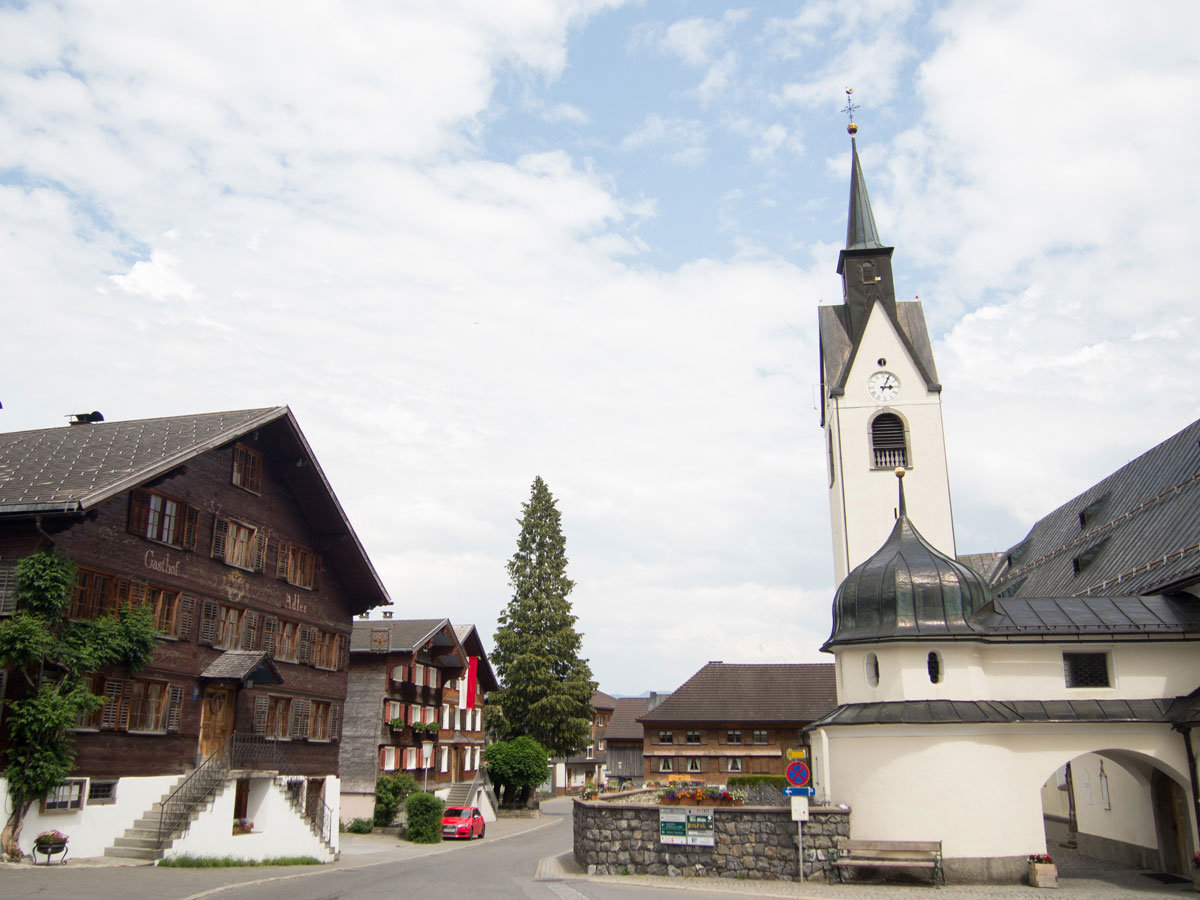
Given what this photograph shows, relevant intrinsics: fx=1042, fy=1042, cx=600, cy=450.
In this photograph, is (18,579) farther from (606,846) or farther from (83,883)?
(606,846)

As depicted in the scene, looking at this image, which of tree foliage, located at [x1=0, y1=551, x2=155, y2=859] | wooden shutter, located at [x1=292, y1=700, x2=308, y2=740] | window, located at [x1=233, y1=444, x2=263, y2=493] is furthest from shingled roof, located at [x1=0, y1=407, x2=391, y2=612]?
wooden shutter, located at [x1=292, y1=700, x2=308, y2=740]

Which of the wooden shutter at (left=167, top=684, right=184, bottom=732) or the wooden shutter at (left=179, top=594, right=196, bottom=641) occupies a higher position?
the wooden shutter at (left=179, top=594, right=196, bottom=641)

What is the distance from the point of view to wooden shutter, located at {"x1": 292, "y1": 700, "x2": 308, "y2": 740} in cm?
3130

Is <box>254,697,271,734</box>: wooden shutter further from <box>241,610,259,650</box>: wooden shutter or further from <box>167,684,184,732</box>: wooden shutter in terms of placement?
<box>167,684,184,732</box>: wooden shutter

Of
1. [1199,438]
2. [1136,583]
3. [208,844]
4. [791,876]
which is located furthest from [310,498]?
[1199,438]

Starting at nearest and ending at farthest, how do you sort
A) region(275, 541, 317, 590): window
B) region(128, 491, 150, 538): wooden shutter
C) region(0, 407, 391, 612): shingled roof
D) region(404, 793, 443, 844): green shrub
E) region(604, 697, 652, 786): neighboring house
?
region(0, 407, 391, 612): shingled roof, region(128, 491, 150, 538): wooden shutter, region(275, 541, 317, 590): window, region(404, 793, 443, 844): green shrub, region(604, 697, 652, 786): neighboring house

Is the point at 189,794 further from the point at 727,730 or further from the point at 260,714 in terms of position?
the point at 727,730

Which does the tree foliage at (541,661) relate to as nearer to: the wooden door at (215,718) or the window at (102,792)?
the wooden door at (215,718)

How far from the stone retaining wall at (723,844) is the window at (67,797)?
1098 centimetres

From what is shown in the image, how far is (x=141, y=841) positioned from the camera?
917 inches

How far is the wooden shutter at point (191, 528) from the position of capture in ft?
86.7

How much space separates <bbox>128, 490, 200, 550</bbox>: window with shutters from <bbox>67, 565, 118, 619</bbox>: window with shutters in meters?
1.44

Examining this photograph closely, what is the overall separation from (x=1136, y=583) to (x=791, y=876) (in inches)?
464

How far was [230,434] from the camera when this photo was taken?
87.4ft
